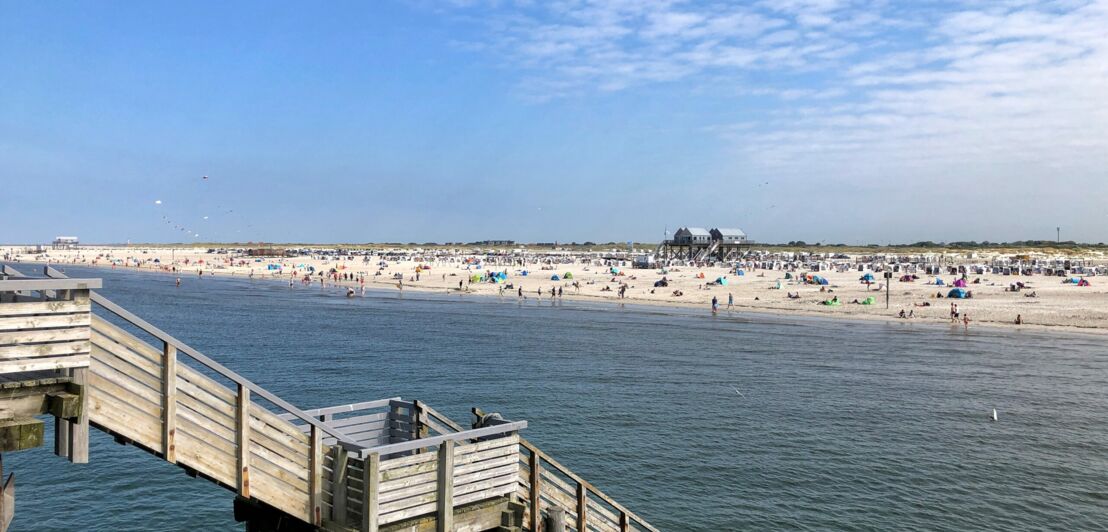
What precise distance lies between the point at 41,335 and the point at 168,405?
57.8 inches

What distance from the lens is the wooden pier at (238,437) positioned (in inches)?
290

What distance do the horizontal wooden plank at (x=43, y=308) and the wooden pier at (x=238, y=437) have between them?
0.01 metres

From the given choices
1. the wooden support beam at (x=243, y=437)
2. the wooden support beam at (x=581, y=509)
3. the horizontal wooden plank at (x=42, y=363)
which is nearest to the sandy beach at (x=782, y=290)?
the wooden support beam at (x=581, y=509)

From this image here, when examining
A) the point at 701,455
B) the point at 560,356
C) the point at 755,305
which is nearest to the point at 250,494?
the point at 701,455

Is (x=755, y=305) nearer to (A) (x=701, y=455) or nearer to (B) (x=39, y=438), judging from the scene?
(A) (x=701, y=455)

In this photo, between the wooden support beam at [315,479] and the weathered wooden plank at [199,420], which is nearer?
the weathered wooden plank at [199,420]

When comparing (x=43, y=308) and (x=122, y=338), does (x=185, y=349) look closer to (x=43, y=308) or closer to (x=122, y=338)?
(x=122, y=338)

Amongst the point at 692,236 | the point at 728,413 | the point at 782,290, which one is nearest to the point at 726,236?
the point at 692,236

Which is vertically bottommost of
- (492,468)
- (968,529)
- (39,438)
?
(968,529)

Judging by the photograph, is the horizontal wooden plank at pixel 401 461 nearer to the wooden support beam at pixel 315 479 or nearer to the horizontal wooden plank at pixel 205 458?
the wooden support beam at pixel 315 479

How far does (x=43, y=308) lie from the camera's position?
7348 mm

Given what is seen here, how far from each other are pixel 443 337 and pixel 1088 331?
43.9 metres

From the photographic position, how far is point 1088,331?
172 ft

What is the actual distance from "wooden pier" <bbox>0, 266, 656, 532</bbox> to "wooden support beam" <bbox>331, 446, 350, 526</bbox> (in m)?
0.02
